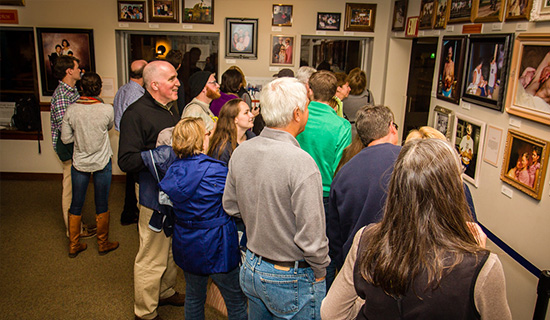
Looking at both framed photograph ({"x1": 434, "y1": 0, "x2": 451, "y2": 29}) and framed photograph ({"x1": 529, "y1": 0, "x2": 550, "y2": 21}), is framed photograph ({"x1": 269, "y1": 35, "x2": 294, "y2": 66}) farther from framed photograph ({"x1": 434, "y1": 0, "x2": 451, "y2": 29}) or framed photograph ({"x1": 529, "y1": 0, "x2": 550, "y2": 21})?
framed photograph ({"x1": 529, "y1": 0, "x2": 550, "y2": 21})

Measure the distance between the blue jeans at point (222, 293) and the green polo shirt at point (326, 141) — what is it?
88cm

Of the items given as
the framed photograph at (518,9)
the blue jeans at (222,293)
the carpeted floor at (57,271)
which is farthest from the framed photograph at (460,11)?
the carpeted floor at (57,271)

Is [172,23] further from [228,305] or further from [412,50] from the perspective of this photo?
[228,305]

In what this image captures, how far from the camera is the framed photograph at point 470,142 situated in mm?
3300

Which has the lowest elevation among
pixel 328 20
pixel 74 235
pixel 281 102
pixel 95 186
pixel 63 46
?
pixel 74 235

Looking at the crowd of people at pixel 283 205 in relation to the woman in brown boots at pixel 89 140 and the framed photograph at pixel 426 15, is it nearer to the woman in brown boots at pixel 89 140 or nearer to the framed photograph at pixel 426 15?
the woman in brown boots at pixel 89 140

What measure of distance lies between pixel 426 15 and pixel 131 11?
3.78m

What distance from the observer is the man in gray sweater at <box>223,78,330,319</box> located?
5.79ft

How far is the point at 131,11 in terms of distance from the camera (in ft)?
18.6

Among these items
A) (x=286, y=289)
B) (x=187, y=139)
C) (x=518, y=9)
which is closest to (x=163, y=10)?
(x=187, y=139)

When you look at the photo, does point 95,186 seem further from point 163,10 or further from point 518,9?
point 518,9

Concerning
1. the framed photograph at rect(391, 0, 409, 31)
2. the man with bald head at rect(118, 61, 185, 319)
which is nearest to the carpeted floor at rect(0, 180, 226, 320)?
the man with bald head at rect(118, 61, 185, 319)

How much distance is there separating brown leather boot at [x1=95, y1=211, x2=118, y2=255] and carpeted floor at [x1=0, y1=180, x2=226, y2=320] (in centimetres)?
6

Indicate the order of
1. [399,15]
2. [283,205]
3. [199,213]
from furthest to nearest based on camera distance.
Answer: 1. [399,15]
2. [199,213]
3. [283,205]
